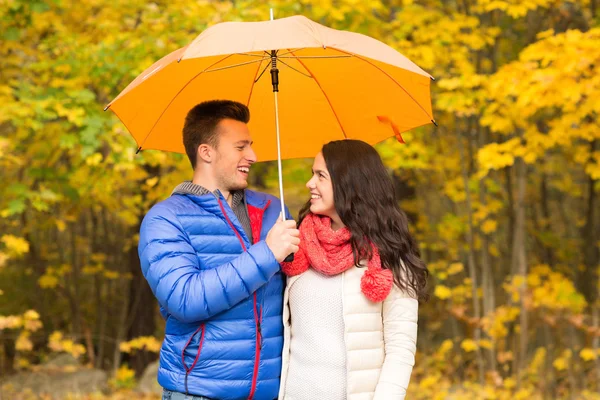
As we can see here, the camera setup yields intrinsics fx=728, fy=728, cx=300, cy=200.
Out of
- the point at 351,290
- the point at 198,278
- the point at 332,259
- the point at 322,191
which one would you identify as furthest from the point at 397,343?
the point at 198,278

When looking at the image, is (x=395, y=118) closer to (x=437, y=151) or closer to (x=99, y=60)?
(x=99, y=60)

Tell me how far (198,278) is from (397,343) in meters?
0.69

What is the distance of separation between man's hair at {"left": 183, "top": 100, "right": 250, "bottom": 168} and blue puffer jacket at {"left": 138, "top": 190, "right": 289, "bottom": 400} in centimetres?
23

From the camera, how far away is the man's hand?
91.1 inches

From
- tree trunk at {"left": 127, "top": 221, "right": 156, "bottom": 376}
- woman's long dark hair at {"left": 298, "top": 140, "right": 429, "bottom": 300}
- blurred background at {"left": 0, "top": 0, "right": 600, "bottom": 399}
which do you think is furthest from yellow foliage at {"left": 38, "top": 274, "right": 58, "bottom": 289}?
woman's long dark hair at {"left": 298, "top": 140, "right": 429, "bottom": 300}

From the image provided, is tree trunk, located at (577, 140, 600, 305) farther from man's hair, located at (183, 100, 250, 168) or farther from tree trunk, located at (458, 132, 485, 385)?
man's hair, located at (183, 100, 250, 168)

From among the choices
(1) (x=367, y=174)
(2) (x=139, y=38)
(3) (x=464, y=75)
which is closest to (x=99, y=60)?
(2) (x=139, y=38)

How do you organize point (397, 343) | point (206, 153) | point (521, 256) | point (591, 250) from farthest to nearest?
point (591, 250) < point (521, 256) < point (206, 153) < point (397, 343)

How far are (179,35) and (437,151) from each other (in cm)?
344

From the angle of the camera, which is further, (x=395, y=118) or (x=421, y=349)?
(x=421, y=349)

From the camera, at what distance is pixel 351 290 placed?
245 cm

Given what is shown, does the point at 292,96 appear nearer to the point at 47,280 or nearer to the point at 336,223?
the point at 336,223

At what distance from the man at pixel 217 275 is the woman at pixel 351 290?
104mm

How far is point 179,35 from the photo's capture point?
5.76 m
